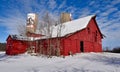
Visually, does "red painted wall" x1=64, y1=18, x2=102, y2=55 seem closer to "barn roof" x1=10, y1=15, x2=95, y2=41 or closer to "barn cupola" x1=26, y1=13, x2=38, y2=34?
"barn roof" x1=10, y1=15, x2=95, y2=41

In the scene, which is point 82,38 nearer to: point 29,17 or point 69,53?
point 69,53

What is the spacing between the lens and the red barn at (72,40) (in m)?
29.1

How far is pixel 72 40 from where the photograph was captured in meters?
29.7

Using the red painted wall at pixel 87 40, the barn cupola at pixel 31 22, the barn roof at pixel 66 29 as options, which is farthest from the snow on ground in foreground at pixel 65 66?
the barn cupola at pixel 31 22

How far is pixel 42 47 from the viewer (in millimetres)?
32812

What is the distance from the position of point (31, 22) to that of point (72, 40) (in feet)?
52.4

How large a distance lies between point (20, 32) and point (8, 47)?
4.21m

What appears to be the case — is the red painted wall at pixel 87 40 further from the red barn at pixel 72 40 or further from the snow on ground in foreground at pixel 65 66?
the snow on ground in foreground at pixel 65 66

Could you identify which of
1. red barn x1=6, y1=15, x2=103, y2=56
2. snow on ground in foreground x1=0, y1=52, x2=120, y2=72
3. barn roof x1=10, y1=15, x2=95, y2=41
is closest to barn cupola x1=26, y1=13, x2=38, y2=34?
barn roof x1=10, y1=15, x2=95, y2=41

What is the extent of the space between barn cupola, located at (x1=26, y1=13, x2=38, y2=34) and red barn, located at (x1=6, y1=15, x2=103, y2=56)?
4.75 meters

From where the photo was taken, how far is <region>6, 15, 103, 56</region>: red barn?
29.1 m

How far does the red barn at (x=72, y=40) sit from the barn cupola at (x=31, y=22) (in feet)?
15.6

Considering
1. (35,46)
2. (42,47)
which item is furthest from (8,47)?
(42,47)

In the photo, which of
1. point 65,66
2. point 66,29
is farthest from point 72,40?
point 65,66
